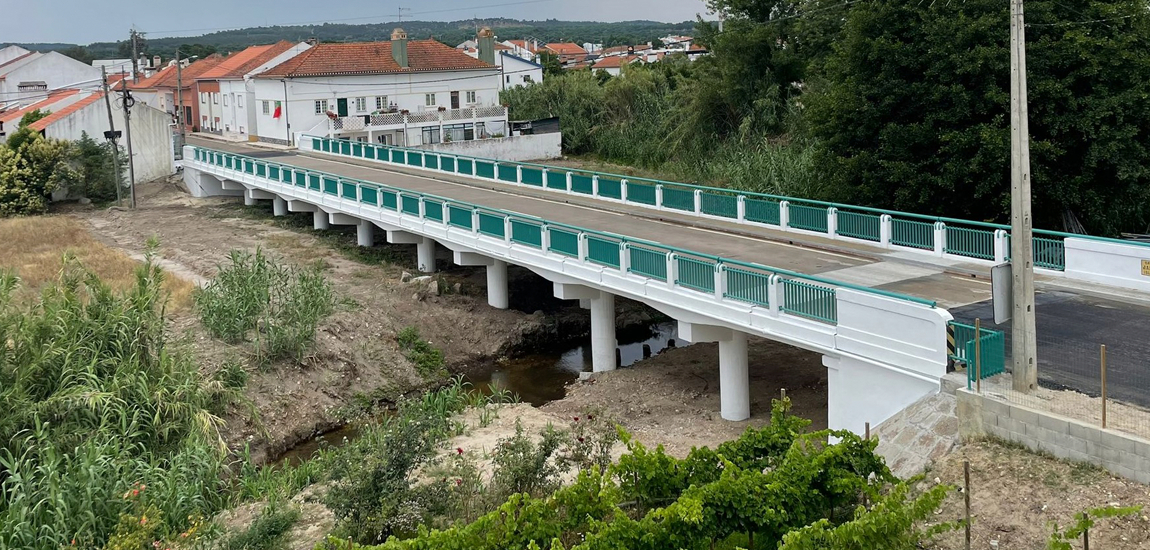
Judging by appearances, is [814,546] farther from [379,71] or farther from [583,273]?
Result: [379,71]

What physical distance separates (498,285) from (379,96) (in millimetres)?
34969

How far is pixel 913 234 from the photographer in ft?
69.4

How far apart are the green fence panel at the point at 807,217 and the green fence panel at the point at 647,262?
17.2ft

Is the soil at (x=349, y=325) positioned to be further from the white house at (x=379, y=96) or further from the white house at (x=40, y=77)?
the white house at (x=40, y=77)

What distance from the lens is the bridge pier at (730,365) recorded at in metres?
18.9

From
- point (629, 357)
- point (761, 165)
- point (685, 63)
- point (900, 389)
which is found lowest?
point (629, 357)

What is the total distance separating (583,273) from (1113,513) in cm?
1283

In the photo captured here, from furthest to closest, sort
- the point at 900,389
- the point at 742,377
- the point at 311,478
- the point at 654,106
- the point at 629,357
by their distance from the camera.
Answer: the point at 654,106 → the point at 629,357 → the point at 742,377 → the point at 311,478 → the point at 900,389

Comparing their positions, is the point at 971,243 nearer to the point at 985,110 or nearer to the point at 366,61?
the point at 985,110

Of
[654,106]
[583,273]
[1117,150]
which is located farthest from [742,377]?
[654,106]

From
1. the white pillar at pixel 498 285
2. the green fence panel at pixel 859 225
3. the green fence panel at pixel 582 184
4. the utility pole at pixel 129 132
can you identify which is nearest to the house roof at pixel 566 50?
the utility pole at pixel 129 132

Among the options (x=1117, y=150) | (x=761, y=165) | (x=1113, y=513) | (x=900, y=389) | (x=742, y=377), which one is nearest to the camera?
(x=1113, y=513)

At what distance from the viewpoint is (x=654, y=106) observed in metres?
59.4

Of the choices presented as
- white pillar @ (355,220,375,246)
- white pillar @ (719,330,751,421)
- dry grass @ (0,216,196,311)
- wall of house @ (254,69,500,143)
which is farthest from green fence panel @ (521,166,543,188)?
wall of house @ (254,69,500,143)
